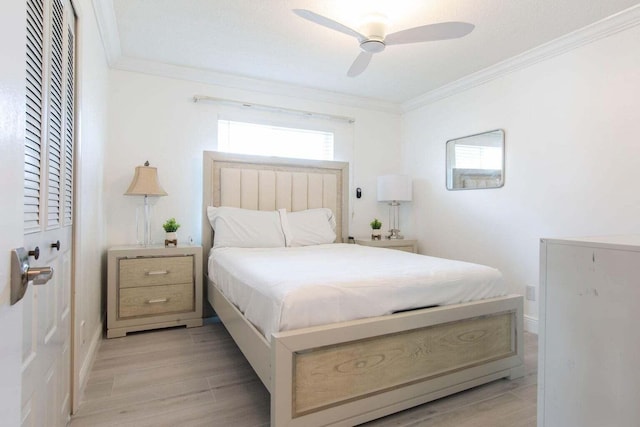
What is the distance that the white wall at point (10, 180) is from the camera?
1.83ft

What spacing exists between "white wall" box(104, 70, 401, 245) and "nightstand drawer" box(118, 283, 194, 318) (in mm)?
594

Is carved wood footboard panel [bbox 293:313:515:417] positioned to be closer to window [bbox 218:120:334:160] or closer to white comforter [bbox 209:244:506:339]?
white comforter [bbox 209:244:506:339]

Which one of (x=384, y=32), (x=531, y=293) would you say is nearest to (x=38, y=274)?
(x=384, y=32)

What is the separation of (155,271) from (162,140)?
1.32 m

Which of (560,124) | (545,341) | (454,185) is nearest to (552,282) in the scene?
(545,341)

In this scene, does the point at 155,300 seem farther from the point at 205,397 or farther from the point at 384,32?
the point at 384,32

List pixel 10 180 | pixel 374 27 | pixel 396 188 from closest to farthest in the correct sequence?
pixel 10 180, pixel 374 27, pixel 396 188

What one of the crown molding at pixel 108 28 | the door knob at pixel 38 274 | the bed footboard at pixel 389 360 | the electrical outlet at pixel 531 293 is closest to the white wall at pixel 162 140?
the crown molding at pixel 108 28

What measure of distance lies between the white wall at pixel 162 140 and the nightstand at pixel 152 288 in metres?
0.44

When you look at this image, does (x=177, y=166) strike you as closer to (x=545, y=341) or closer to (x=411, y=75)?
(x=411, y=75)

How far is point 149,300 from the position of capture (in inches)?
110

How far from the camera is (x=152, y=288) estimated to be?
281 centimetres

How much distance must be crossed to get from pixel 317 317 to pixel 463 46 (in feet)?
8.55

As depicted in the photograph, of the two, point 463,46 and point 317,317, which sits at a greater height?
point 463,46
